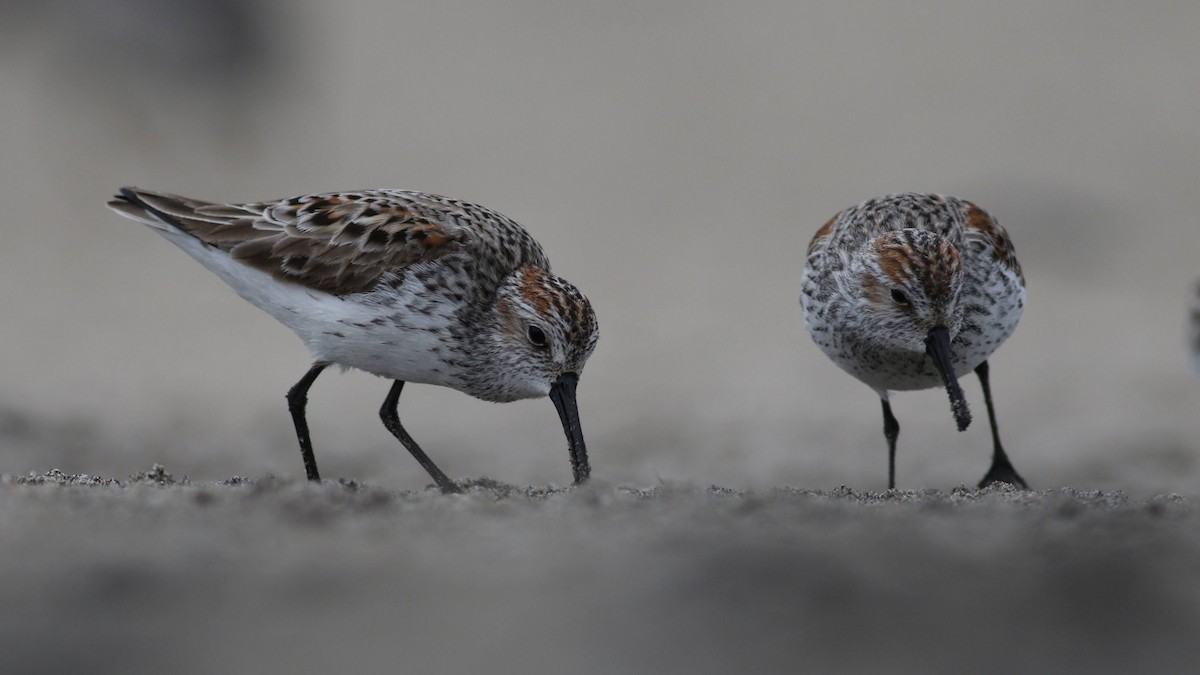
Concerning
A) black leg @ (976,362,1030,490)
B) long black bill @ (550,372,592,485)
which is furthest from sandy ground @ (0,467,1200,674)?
black leg @ (976,362,1030,490)

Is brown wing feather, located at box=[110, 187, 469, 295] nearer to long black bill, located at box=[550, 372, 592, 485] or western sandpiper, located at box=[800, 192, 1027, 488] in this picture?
long black bill, located at box=[550, 372, 592, 485]

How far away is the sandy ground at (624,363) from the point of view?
3.42 m

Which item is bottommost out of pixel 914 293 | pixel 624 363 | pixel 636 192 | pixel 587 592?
pixel 624 363

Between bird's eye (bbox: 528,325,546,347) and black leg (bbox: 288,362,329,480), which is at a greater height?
bird's eye (bbox: 528,325,546,347)

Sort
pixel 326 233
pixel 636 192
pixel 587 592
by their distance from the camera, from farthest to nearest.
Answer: pixel 636 192 → pixel 326 233 → pixel 587 592

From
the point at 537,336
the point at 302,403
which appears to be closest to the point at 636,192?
the point at 302,403

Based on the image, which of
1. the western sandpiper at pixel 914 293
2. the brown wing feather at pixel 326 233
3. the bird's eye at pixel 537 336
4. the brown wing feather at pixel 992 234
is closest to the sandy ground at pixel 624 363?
the western sandpiper at pixel 914 293

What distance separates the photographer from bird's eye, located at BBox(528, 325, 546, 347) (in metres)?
6.04

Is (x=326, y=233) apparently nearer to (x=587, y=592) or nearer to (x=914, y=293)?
(x=914, y=293)

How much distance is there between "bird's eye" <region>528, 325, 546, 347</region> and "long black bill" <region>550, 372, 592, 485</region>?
18 cm

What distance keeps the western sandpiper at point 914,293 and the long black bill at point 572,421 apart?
1486mm

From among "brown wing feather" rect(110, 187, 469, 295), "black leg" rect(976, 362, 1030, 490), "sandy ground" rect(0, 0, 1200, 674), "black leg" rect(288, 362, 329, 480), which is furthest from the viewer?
"black leg" rect(976, 362, 1030, 490)

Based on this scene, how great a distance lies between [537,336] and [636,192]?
41.7ft

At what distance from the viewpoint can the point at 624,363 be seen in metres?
13.3
